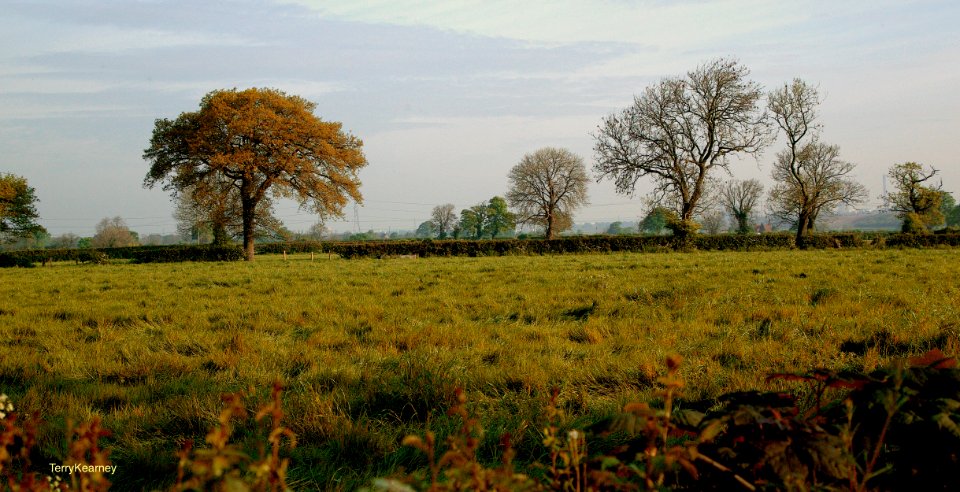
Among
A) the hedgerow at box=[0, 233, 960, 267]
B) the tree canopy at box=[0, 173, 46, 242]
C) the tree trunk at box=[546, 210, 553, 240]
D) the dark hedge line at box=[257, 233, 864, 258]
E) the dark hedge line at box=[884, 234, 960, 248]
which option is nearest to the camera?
the dark hedge line at box=[884, 234, 960, 248]

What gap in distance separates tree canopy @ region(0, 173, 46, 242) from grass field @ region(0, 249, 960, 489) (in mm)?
50587

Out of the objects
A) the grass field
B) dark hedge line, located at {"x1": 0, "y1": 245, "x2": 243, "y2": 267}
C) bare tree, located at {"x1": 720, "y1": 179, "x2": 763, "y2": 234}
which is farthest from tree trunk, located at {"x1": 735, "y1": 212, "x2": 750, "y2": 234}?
the grass field

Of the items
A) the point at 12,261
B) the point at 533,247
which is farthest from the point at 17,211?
the point at 533,247

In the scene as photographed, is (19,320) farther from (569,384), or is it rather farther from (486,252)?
(486,252)

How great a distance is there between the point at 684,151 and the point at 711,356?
3468cm

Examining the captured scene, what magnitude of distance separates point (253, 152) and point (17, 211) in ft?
111

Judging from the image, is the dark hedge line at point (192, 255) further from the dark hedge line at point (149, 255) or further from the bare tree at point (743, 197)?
the bare tree at point (743, 197)

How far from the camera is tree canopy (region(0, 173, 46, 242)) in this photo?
4969 centimetres

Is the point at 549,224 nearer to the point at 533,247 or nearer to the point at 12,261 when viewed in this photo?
the point at 533,247

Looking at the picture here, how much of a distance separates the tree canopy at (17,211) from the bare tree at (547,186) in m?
51.7

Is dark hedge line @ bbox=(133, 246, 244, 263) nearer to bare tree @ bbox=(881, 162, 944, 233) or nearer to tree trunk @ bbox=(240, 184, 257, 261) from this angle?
tree trunk @ bbox=(240, 184, 257, 261)

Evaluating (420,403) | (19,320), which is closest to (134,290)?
(19,320)

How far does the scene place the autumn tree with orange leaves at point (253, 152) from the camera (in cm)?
3344

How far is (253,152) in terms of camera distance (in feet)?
113
